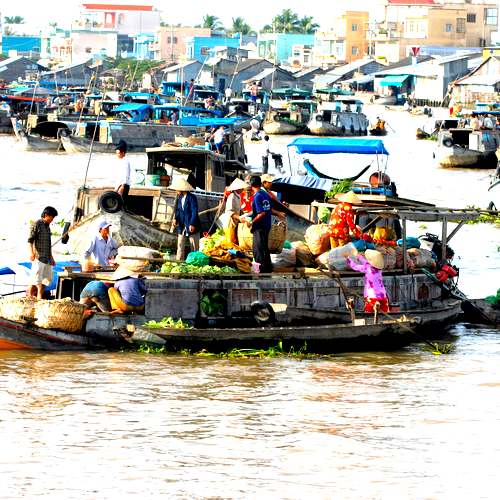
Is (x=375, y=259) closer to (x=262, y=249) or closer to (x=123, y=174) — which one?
(x=262, y=249)

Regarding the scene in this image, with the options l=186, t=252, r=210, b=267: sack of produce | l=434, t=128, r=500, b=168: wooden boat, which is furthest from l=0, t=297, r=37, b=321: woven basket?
l=434, t=128, r=500, b=168: wooden boat

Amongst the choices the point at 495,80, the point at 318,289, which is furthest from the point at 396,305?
the point at 495,80

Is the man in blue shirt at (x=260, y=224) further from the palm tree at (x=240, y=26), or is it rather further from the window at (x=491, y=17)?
the palm tree at (x=240, y=26)

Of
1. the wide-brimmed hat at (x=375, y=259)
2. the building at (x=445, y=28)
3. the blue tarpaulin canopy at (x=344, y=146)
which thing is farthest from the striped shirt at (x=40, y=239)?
the building at (x=445, y=28)

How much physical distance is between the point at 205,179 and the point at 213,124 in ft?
72.5

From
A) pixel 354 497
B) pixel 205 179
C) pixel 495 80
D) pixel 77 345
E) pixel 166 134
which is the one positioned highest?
pixel 495 80

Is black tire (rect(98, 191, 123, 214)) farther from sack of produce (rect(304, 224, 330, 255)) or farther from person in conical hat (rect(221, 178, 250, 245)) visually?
sack of produce (rect(304, 224, 330, 255))

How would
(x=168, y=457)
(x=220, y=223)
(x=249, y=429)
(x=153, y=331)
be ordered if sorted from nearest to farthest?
(x=168, y=457) < (x=249, y=429) < (x=153, y=331) < (x=220, y=223)

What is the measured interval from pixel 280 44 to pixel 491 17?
29.7 meters

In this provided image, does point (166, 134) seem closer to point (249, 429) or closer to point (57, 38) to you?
point (249, 429)

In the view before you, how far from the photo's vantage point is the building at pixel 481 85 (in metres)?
74.2

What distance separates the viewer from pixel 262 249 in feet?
43.8

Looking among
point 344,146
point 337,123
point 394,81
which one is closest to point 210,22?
point 394,81

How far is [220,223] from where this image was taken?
15.0 metres
